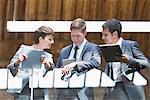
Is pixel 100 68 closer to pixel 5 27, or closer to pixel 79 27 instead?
pixel 79 27

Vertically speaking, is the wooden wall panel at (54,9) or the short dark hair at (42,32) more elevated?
the wooden wall panel at (54,9)

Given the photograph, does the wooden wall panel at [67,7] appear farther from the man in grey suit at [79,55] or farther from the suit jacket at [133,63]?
the suit jacket at [133,63]

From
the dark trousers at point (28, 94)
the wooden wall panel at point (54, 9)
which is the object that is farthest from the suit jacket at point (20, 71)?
the wooden wall panel at point (54, 9)

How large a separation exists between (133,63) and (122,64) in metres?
0.05

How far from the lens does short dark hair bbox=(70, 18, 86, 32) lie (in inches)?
55.5

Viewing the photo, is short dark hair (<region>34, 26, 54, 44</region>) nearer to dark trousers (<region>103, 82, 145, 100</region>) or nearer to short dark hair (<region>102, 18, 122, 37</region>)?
short dark hair (<region>102, 18, 122, 37</region>)

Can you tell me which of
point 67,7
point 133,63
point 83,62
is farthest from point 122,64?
point 67,7

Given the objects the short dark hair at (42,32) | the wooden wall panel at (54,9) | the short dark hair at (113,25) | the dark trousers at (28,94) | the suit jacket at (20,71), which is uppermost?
the wooden wall panel at (54,9)

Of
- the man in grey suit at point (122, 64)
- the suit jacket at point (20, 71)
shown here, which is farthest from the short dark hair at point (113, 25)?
the suit jacket at point (20, 71)

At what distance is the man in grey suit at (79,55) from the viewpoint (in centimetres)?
141

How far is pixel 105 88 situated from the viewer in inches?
56.5

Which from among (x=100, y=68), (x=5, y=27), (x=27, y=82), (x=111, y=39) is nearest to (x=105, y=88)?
(x=100, y=68)

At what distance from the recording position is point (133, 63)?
1431 millimetres

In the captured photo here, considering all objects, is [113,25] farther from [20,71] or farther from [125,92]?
[20,71]
